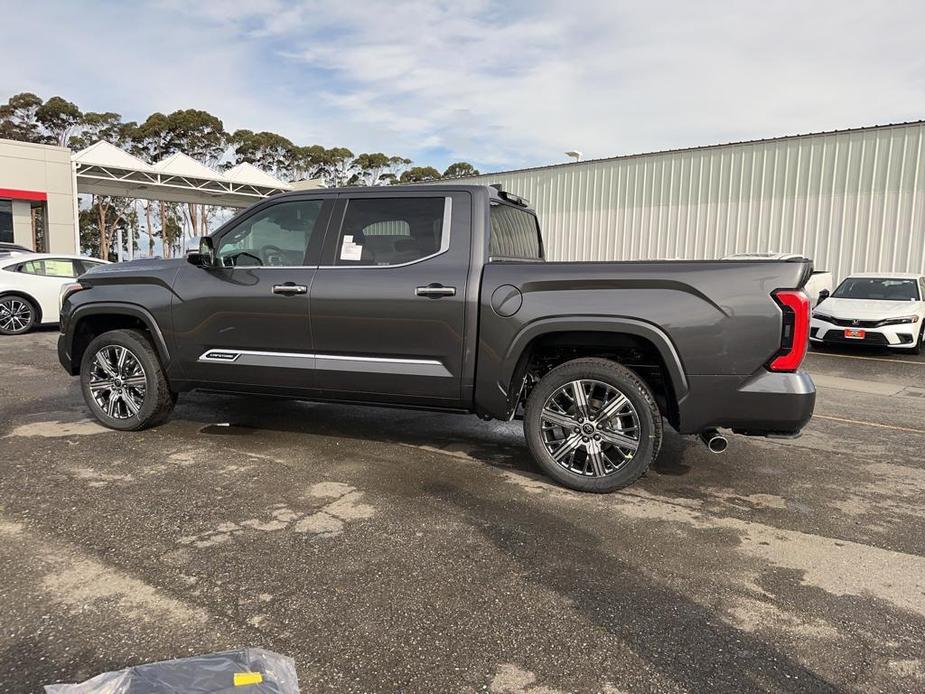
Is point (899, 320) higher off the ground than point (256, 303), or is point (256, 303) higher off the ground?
point (256, 303)

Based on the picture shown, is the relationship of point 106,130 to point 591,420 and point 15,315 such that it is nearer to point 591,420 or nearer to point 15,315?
point 15,315

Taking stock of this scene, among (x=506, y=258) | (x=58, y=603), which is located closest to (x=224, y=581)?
(x=58, y=603)

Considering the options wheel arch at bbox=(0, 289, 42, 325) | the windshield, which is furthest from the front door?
the windshield

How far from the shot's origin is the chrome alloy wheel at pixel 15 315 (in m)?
11.8

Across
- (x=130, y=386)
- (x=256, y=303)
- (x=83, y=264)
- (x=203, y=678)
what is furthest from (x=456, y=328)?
(x=83, y=264)

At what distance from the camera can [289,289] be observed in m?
4.70

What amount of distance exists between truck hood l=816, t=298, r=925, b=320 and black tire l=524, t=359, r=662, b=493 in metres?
9.54

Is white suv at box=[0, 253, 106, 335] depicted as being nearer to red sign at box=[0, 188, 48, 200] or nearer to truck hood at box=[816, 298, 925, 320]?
truck hood at box=[816, 298, 925, 320]

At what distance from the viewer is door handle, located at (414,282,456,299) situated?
4297 millimetres

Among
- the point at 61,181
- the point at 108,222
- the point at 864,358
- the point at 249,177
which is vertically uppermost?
the point at 249,177

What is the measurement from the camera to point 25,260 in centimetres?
1211

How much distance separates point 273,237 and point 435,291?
1461 millimetres

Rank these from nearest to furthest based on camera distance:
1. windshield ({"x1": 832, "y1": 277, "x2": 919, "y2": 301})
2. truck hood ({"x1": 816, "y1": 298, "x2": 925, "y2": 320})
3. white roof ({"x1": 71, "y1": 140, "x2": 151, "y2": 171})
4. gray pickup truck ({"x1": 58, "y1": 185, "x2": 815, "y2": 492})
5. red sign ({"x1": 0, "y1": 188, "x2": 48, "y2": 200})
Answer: gray pickup truck ({"x1": 58, "y1": 185, "x2": 815, "y2": 492})
truck hood ({"x1": 816, "y1": 298, "x2": 925, "y2": 320})
windshield ({"x1": 832, "y1": 277, "x2": 919, "y2": 301})
red sign ({"x1": 0, "y1": 188, "x2": 48, "y2": 200})
white roof ({"x1": 71, "y1": 140, "x2": 151, "y2": 171})

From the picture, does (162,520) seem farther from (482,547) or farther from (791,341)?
(791,341)
